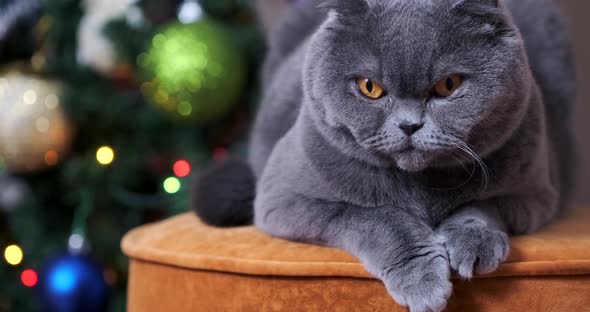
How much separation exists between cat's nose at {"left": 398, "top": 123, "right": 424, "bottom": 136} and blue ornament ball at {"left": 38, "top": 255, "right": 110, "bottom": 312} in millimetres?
1181

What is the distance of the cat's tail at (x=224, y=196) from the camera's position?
4.14 ft

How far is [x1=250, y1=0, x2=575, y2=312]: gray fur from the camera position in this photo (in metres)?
0.85

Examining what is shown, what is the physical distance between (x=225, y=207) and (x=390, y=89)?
517mm

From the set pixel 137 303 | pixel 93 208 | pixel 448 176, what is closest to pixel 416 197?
pixel 448 176

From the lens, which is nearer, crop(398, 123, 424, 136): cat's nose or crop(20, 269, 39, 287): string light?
crop(398, 123, 424, 136): cat's nose

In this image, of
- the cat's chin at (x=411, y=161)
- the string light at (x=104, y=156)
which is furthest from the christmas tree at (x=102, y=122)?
the cat's chin at (x=411, y=161)

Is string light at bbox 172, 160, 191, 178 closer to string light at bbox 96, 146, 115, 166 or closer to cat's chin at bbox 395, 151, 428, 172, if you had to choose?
string light at bbox 96, 146, 115, 166

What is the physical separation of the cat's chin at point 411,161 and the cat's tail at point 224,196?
0.46 metres

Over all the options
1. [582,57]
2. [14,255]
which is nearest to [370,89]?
[582,57]

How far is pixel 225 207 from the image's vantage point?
4.14ft

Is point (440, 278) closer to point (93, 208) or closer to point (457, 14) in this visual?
point (457, 14)

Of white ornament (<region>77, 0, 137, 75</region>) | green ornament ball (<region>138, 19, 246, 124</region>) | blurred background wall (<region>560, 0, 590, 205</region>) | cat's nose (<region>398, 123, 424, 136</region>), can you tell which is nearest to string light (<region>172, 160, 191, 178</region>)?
green ornament ball (<region>138, 19, 246, 124</region>)

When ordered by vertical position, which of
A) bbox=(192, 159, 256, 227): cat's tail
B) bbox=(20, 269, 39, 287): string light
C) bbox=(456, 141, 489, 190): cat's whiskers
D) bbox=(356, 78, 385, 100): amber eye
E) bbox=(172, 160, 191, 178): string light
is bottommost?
bbox=(20, 269, 39, 287): string light

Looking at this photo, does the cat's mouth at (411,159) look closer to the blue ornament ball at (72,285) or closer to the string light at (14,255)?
the blue ornament ball at (72,285)
